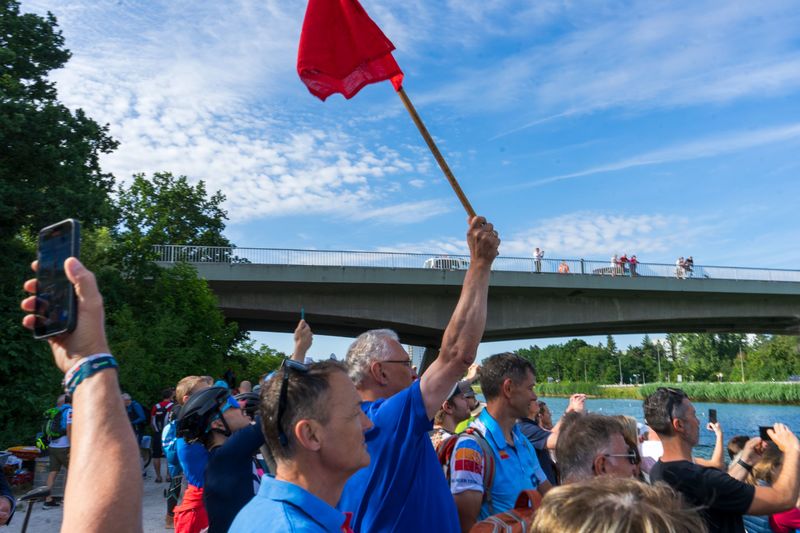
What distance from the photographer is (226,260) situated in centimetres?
3003

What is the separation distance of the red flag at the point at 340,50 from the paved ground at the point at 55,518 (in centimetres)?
703

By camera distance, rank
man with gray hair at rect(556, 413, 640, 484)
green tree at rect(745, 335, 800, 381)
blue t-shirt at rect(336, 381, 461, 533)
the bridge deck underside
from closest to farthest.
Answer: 1. blue t-shirt at rect(336, 381, 461, 533)
2. man with gray hair at rect(556, 413, 640, 484)
3. the bridge deck underside
4. green tree at rect(745, 335, 800, 381)

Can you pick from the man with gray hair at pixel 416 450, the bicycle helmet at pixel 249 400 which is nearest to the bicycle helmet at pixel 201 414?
the bicycle helmet at pixel 249 400

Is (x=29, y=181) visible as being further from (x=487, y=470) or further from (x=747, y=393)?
(x=747, y=393)

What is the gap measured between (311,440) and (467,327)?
3.44 ft

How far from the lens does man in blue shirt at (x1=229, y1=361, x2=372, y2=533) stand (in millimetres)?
2041

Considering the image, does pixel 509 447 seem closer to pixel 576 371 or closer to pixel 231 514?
pixel 231 514

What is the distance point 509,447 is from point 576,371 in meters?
129

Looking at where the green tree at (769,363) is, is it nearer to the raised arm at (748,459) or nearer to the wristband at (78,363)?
the raised arm at (748,459)

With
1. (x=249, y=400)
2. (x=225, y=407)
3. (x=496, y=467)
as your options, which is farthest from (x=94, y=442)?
(x=249, y=400)

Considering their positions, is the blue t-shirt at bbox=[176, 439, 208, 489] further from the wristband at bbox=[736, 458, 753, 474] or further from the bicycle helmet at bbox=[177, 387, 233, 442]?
the wristband at bbox=[736, 458, 753, 474]

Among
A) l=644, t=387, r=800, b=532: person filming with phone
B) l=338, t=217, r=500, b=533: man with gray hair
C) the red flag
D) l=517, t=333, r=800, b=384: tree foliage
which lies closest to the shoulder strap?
l=338, t=217, r=500, b=533: man with gray hair

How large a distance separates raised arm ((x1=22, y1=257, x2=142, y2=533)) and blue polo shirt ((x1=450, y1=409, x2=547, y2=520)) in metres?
2.16

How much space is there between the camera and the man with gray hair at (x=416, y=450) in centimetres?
280
